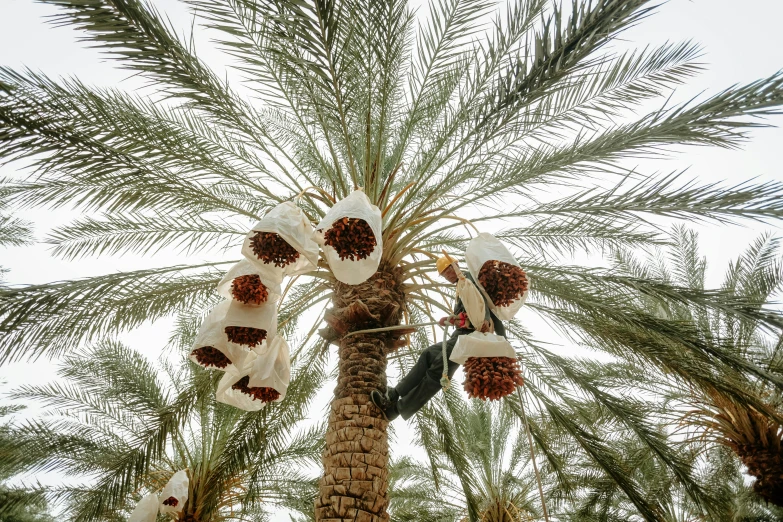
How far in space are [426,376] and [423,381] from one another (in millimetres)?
57

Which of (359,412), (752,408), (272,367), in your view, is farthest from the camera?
(752,408)

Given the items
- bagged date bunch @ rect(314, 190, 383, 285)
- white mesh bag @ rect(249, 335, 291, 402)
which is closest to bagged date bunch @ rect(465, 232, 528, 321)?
bagged date bunch @ rect(314, 190, 383, 285)

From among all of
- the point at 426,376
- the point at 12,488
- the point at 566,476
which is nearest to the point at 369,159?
the point at 426,376

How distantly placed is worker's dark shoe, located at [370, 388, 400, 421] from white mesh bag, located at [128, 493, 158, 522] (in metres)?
2.04

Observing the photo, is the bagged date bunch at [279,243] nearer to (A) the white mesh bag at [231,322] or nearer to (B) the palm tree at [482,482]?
(A) the white mesh bag at [231,322]

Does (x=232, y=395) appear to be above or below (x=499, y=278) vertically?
below

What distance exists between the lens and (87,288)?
374cm

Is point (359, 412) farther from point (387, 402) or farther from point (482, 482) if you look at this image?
point (482, 482)

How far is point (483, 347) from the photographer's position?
8.11 ft

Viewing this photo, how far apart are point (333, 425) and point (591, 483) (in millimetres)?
5146

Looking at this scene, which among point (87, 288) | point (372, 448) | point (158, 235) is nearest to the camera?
point (372, 448)

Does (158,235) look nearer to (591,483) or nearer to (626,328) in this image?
(626,328)

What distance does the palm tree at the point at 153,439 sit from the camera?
4.89 metres

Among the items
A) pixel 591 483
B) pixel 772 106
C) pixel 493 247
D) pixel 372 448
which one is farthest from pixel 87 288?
pixel 591 483
